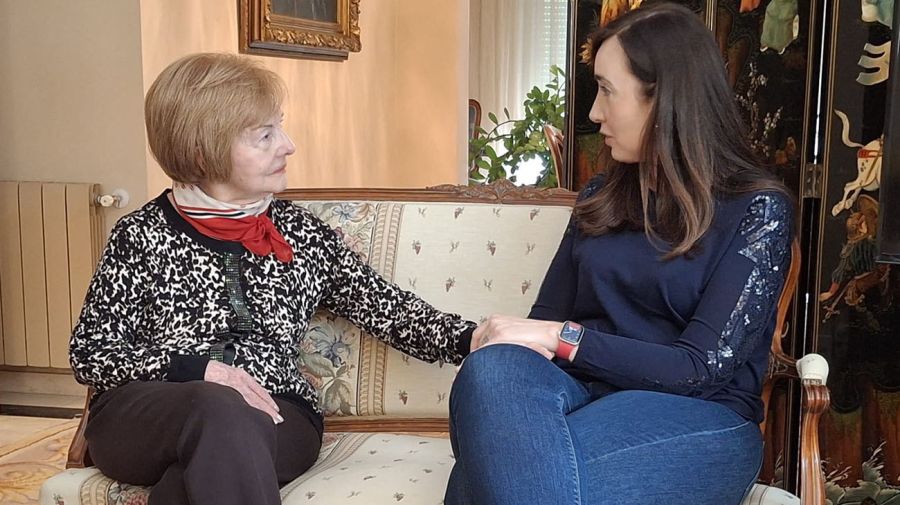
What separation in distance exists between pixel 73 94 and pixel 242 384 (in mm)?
2085

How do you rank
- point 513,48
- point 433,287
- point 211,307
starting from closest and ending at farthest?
point 211,307 < point 433,287 < point 513,48

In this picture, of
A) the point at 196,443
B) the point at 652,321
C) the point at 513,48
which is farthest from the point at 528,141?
the point at 196,443

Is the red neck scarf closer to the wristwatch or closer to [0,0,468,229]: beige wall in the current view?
the wristwatch

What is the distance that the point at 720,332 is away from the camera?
1622 millimetres

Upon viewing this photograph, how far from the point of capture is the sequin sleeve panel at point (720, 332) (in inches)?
63.8

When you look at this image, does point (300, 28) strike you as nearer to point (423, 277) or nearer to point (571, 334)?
point (423, 277)

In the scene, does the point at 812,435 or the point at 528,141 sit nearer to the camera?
the point at 812,435

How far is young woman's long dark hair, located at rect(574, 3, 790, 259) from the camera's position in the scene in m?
1.71

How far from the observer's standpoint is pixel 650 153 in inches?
69.2

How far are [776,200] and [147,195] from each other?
2.34 m

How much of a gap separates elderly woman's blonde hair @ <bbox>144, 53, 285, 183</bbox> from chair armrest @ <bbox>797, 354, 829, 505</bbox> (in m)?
1.04

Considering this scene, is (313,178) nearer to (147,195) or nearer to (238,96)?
(147,195)

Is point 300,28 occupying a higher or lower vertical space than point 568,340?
higher

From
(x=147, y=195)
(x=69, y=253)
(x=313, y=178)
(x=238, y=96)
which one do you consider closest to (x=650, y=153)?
(x=238, y=96)
